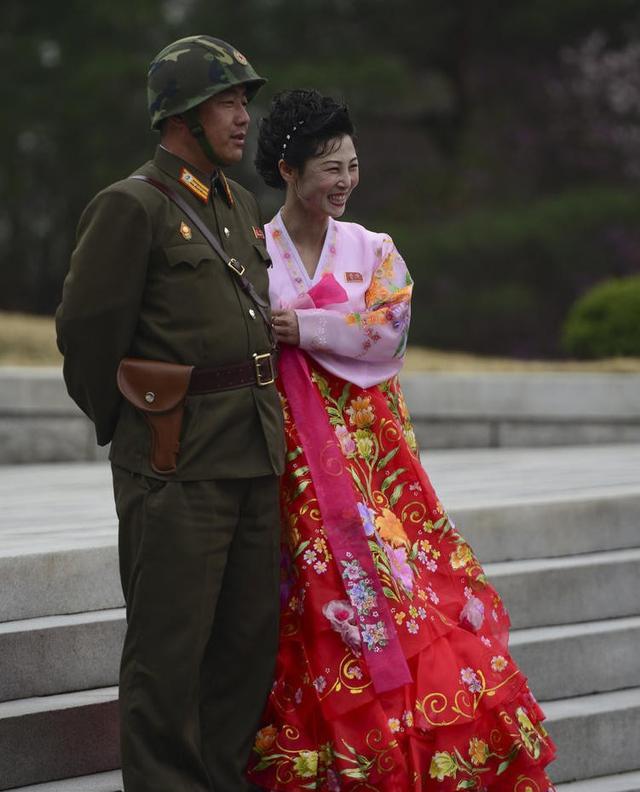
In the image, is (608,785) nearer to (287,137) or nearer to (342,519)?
(342,519)

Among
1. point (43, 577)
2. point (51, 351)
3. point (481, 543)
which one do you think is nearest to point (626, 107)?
point (51, 351)

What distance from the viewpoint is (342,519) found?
386cm

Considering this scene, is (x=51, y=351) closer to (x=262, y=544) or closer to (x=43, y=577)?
(x=43, y=577)

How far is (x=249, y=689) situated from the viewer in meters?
3.71

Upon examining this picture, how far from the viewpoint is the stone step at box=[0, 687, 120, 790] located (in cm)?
395

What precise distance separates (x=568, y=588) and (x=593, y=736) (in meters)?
0.65

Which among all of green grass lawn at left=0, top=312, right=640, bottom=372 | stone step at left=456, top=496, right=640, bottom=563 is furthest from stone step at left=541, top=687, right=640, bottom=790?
green grass lawn at left=0, top=312, right=640, bottom=372

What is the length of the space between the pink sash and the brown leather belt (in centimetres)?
25

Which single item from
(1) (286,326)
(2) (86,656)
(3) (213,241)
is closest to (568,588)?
(2) (86,656)

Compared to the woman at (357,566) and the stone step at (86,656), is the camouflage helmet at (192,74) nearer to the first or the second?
the woman at (357,566)

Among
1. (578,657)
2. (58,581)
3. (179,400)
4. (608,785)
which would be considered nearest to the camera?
(179,400)

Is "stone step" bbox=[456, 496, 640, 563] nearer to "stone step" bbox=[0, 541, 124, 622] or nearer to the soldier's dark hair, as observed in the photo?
"stone step" bbox=[0, 541, 124, 622]

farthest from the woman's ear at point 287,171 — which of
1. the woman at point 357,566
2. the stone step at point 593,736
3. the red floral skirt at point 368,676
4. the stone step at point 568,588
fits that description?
the stone step at point 593,736

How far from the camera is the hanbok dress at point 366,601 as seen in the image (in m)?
3.80
